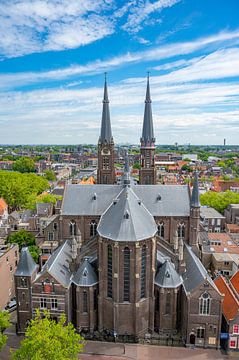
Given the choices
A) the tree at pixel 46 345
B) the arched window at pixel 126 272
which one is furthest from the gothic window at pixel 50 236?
the tree at pixel 46 345

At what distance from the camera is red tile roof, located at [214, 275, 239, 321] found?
41.6 metres

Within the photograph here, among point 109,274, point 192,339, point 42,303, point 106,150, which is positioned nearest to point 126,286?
point 109,274


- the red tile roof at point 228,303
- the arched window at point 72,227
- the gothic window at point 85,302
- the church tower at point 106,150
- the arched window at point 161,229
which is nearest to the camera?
the red tile roof at point 228,303

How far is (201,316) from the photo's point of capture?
137ft

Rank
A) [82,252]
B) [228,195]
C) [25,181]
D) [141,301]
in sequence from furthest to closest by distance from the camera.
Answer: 1. [25,181]
2. [228,195]
3. [82,252]
4. [141,301]

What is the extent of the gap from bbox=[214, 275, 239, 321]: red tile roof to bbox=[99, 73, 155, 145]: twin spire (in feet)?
115

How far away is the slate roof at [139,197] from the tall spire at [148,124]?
53.0ft

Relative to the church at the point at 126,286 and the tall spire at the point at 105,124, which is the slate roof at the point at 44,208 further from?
the church at the point at 126,286

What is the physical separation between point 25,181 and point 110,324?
89.4 m

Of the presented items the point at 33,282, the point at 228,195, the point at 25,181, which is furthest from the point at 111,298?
the point at 25,181

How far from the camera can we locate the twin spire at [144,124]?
222 feet

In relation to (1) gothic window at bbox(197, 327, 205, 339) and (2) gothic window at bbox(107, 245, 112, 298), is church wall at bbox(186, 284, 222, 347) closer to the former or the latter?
(1) gothic window at bbox(197, 327, 205, 339)

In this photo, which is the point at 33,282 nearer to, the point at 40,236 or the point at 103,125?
the point at 40,236

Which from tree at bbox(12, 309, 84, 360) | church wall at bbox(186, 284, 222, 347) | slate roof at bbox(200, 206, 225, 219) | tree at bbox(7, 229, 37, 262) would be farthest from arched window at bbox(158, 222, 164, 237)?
slate roof at bbox(200, 206, 225, 219)
